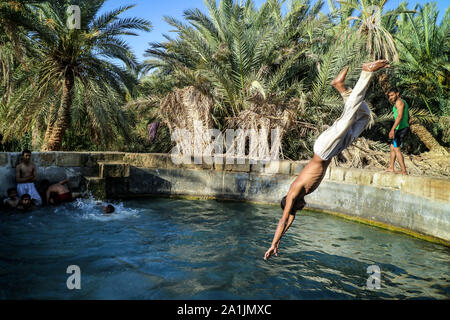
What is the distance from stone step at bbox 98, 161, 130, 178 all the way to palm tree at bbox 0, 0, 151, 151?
2356 mm

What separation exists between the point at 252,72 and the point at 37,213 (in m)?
7.34

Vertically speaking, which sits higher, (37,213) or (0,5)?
(0,5)

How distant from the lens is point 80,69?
10992 mm

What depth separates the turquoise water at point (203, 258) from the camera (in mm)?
4207

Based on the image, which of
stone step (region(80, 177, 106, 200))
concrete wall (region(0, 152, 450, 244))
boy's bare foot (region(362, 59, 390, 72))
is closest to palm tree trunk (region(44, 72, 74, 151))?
concrete wall (region(0, 152, 450, 244))

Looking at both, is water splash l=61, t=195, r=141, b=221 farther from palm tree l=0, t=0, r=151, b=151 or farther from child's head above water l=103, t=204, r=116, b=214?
palm tree l=0, t=0, r=151, b=151

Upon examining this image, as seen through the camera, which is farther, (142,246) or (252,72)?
(252,72)

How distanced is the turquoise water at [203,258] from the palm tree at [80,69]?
156 inches

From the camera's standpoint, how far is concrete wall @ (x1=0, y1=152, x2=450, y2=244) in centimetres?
632

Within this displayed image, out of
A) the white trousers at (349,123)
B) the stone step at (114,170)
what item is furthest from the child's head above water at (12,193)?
the white trousers at (349,123)

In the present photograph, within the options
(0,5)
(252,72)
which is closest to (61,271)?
(0,5)
